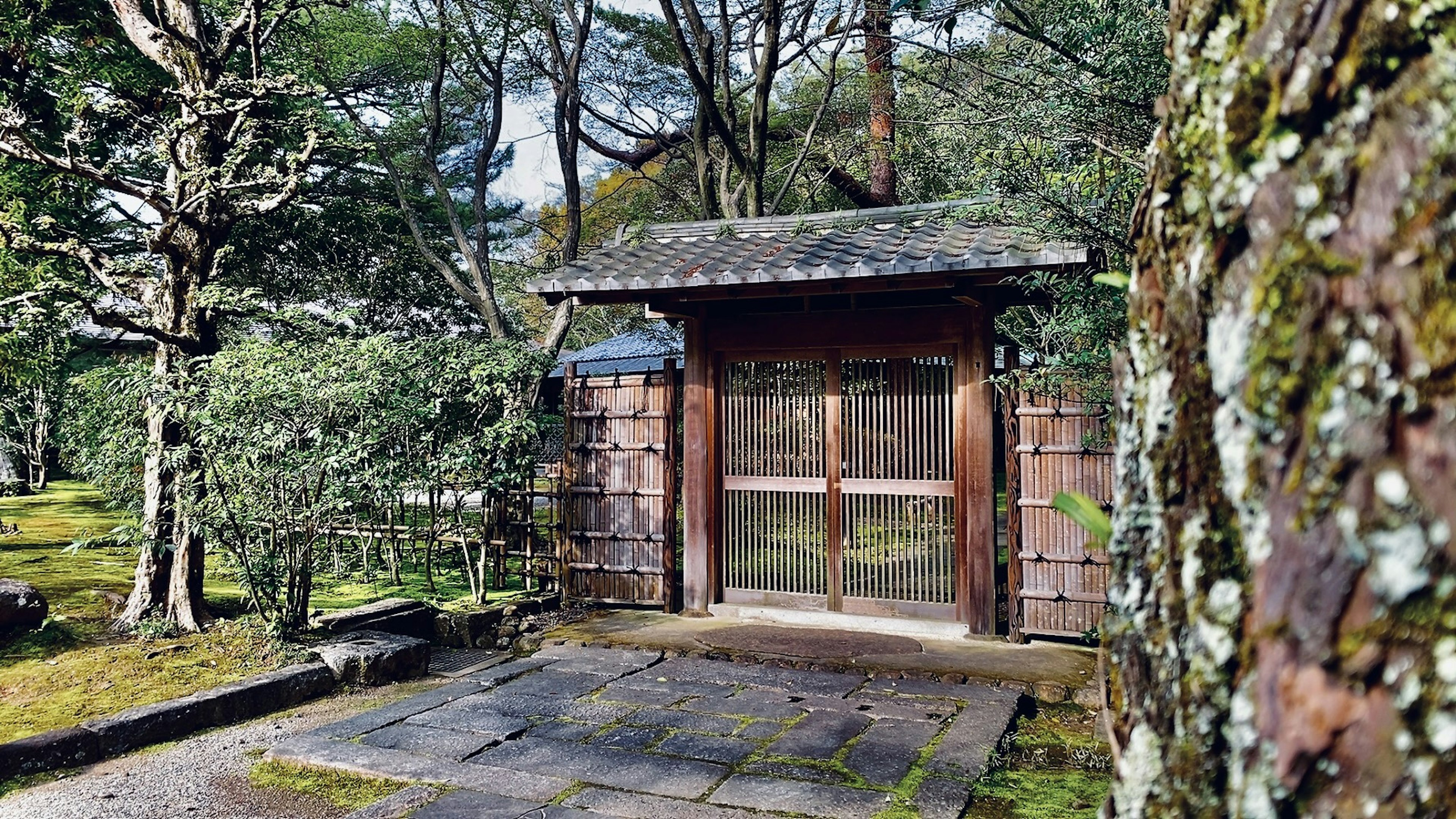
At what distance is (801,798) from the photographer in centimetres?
412

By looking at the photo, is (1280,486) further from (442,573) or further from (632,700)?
(442,573)

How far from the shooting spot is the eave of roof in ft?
20.7

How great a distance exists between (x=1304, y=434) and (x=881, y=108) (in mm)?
14003

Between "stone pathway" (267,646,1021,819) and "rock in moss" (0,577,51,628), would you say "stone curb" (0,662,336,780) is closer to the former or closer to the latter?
"stone pathway" (267,646,1021,819)

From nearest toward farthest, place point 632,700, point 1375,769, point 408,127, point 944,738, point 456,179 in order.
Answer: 1. point 1375,769
2. point 944,738
3. point 632,700
4. point 408,127
5. point 456,179

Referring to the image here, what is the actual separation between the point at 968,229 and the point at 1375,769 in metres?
6.80

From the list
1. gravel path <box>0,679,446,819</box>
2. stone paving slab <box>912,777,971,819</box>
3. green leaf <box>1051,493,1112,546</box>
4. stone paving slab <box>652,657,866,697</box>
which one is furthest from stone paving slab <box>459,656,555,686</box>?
green leaf <box>1051,493,1112,546</box>

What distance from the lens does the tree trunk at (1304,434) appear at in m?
0.72

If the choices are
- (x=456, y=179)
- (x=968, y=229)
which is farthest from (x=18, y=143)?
(x=456, y=179)

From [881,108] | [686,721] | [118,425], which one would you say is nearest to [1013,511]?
[686,721]

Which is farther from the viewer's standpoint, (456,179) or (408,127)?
(456,179)

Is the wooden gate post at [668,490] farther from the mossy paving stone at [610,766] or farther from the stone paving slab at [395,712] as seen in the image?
the mossy paving stone at [610,766]

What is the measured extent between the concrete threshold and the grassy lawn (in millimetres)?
2366

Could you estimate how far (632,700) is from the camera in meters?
5.68
